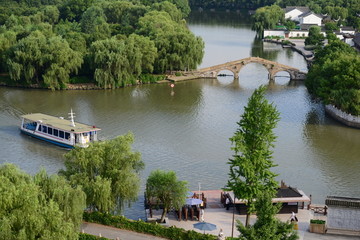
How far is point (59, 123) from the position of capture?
48.1m

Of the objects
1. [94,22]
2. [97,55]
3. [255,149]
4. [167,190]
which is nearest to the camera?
[255,149]

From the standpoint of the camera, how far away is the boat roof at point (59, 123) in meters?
46.0

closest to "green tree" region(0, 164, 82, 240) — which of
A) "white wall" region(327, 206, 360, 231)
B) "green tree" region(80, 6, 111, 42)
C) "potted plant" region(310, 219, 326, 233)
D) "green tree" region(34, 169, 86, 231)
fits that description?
"green tree" region(34, 169, 86, 231)

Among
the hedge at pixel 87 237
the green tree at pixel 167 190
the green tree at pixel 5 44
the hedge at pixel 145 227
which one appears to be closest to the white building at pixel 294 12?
the green tree at pixel 5 44

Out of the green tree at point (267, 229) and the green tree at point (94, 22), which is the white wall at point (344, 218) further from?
the green tree at point (94, 22)

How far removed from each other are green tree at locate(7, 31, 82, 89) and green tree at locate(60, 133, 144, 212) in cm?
3120

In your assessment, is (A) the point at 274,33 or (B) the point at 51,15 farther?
(A) the point at 274,33

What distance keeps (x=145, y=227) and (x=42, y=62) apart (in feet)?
121

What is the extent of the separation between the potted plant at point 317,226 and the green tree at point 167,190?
6.64m

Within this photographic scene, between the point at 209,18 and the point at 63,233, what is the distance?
11428cm

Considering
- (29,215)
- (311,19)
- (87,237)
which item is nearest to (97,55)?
(87,237)

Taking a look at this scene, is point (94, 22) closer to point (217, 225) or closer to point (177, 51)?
point (177, 51)

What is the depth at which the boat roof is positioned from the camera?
4603 centimetres

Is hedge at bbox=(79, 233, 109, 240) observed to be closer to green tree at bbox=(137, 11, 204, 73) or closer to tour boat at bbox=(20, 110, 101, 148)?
tour boat at bbox=(20, 110, 101, 148)
